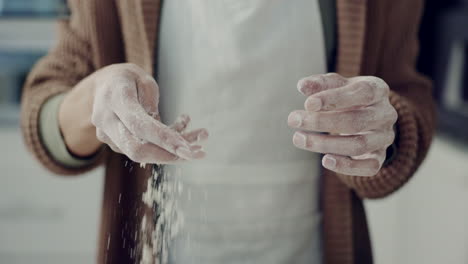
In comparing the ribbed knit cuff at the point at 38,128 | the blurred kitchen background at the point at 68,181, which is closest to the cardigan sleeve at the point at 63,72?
the ribbed knit cuff at the point at 38,128

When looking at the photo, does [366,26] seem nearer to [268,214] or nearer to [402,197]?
[268,214]

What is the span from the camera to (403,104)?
15.6 inches

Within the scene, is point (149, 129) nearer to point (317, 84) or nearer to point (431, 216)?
point (317, 84)

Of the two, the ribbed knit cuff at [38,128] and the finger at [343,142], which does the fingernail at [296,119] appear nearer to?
the finger at [343,142]

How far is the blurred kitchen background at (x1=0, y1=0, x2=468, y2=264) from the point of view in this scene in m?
0.93

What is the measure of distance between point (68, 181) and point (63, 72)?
0.64 m

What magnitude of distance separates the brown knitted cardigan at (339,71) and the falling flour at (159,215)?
1 cm

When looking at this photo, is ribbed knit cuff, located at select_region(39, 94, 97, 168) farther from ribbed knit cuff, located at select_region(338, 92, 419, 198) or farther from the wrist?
ribbed knit cuff, located at select_region(338, 92, 419, 198)

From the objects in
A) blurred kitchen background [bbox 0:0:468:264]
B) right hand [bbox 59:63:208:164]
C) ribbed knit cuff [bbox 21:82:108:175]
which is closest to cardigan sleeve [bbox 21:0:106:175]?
ribbed knit cuff [bbox 21:82:108:175]

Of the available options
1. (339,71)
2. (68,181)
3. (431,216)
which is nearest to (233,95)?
(339,71)

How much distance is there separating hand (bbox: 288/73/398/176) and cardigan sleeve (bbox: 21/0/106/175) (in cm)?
22

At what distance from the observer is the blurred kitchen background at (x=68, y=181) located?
0.93m

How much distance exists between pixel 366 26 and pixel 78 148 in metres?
0.27

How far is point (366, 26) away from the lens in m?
0.44
